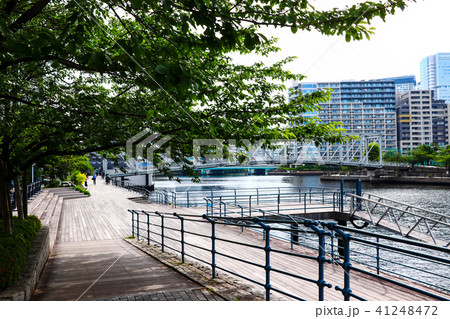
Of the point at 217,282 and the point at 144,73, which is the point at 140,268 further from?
the point at 144,73

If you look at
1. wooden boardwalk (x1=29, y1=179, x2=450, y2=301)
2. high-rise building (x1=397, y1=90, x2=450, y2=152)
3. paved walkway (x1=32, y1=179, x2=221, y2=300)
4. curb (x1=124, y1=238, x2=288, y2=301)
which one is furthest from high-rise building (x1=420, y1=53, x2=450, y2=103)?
high-rise building (x1=397, y1=90, x2=450, y2=152)

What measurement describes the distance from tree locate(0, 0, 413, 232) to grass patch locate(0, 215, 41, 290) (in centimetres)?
46

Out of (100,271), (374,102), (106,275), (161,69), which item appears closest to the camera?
(161,69)

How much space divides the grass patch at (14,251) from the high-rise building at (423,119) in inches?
3754

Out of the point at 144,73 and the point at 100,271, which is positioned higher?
the point at 144,73

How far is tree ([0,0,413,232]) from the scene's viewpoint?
10.4ft

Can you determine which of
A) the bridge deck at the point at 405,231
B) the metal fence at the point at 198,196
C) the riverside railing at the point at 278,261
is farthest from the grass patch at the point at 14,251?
the bridge deck at the point at 405,231

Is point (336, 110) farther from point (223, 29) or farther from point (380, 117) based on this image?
point (223, 29)

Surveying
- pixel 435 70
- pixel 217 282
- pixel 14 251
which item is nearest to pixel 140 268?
pixel 217 282

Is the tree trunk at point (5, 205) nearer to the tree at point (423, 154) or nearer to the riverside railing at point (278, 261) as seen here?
the riverside railing at point (278, 261)

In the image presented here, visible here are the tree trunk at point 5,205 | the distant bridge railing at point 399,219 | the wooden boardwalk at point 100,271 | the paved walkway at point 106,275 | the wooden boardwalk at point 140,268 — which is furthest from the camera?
the distant bridge railing at point 399,219

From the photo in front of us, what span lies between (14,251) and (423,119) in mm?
110504

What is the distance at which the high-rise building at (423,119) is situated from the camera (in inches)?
3538

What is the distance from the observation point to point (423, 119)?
98000 mm
